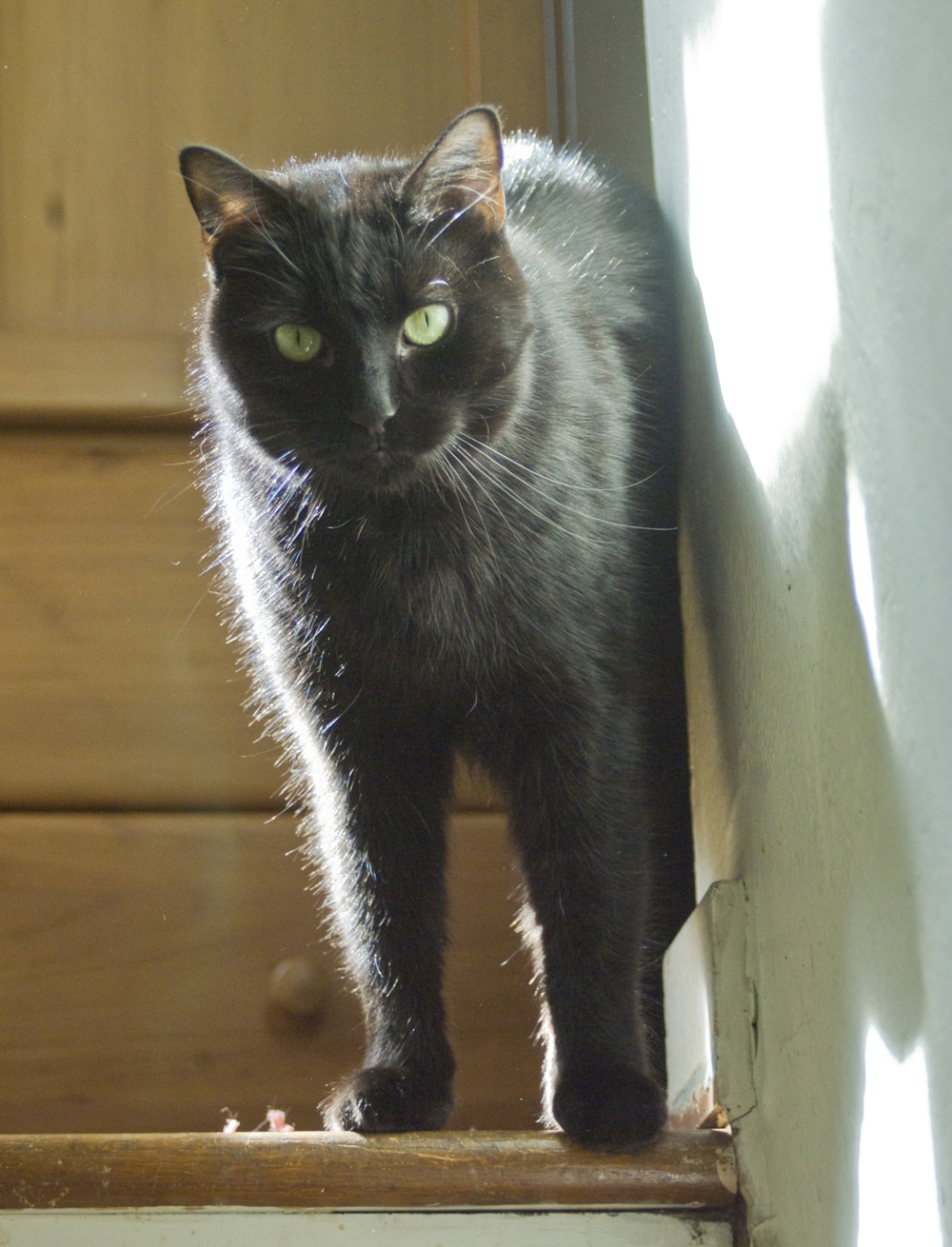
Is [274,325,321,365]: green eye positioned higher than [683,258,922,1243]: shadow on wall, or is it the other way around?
[274,325,321,365]: green eye

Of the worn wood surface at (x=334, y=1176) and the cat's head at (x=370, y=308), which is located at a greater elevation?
the cat's head at (x=370, y=308)

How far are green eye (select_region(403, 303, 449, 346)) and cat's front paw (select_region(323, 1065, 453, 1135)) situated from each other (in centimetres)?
55

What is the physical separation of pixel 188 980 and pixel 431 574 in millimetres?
800

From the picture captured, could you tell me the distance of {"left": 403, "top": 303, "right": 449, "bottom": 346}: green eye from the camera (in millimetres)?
902

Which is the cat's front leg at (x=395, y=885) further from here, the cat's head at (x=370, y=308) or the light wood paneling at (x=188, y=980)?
the light wood paneling at (x=188, y=980)

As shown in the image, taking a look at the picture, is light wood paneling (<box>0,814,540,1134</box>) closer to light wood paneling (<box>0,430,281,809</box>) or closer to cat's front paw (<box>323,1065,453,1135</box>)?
light wood paneling (<box>0,430,281,809</box>)

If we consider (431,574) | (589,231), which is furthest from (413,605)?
(589,231)

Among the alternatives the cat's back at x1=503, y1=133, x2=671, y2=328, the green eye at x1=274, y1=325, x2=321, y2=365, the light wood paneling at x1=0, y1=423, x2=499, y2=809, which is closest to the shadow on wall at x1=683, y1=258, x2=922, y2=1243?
the cat's back at x1=503, y1=133, x2=671, y2=328

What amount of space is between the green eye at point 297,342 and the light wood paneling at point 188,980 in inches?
28.4

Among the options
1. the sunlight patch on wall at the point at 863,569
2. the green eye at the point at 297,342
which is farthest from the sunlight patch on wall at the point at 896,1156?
the green eye at the point at 297,342

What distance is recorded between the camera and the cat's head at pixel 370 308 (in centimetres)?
88

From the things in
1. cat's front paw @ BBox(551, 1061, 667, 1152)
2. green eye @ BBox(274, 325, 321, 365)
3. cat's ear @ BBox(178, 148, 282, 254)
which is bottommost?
cat's front paw @ BBox(551, 1061, 667, 1152)

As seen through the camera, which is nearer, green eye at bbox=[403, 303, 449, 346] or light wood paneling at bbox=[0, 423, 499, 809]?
green eye at bbox=[403, 303, 449, 346]

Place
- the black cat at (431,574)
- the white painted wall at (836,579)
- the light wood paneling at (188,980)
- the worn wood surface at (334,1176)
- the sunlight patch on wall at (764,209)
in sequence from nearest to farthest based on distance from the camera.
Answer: the white painted wall at (836,579) < the sunlight patch on wall at (764,209) < the worn wood surface at (334,1176) < the black cat at (431,574) < the light wood paneling at (188,980)
